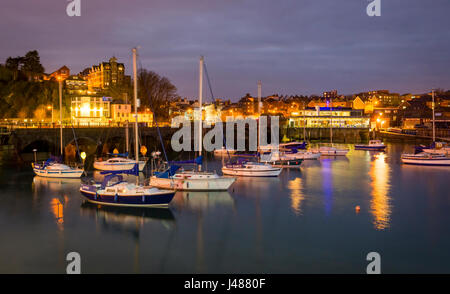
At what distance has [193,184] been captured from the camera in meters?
30.8

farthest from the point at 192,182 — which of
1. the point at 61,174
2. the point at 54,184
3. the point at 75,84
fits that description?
the point at 75,84

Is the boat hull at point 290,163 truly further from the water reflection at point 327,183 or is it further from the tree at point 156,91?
the tree at point 156,91

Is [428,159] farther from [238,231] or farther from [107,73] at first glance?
[107,73]

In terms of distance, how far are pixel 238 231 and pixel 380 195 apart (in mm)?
15945

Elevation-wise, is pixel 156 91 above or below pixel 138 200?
above

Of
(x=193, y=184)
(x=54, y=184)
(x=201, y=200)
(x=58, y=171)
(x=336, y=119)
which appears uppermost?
(x=336, y=119)

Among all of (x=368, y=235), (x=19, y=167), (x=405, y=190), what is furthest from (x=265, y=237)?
(x=19, y=167)

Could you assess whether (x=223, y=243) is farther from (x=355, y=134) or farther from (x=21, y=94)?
(x=355, y=134)

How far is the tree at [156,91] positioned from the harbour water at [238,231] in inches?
2269

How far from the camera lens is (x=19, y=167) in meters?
45.9

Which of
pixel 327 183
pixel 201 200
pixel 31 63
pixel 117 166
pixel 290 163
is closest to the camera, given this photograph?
pixel 201 200

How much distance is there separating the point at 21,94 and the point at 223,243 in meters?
79.4

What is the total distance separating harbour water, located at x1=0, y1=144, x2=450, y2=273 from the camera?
57.0 feet

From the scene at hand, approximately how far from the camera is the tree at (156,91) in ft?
297
